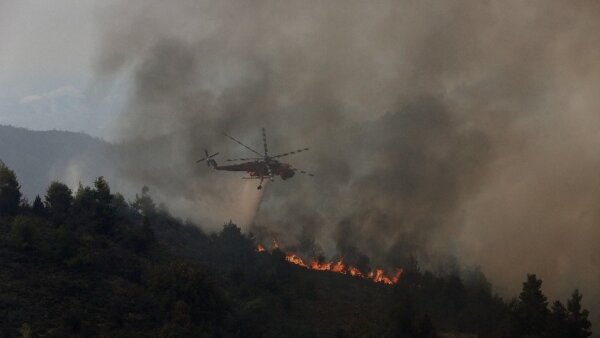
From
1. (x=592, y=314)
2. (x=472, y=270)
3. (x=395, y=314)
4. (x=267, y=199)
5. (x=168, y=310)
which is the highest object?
(x=267, y=199)

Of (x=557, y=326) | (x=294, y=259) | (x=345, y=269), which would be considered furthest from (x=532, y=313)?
(x=294, y=259)

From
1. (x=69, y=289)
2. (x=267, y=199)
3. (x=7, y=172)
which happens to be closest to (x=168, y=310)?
(x=69, y=289)

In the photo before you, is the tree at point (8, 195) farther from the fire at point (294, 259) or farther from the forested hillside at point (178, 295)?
the fire at point (294, 259)

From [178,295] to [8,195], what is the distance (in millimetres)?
24238

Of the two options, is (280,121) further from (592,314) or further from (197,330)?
(197,330)

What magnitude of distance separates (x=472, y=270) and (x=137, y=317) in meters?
61.4

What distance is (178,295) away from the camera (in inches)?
2019

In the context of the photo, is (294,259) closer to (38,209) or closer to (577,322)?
(38,209)

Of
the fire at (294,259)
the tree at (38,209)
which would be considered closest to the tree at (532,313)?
the fire at (294,259)

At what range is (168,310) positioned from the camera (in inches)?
1959

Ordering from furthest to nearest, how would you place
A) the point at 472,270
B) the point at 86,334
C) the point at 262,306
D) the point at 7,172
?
the point at 472,270 → the point at 7,172 → the point at 262,306 → the point at 86,334

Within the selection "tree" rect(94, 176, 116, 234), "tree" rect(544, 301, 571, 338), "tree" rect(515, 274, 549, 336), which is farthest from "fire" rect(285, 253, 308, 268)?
"tree" rect(544, 301, 571, 338)

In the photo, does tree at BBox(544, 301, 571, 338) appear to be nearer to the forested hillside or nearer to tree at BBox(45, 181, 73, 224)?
the forested hillside

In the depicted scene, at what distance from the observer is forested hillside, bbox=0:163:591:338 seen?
4522cm
